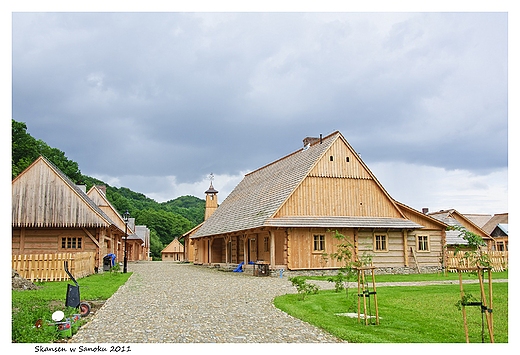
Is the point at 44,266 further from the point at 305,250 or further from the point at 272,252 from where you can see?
the point at 305,250

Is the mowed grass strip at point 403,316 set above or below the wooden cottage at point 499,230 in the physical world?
below

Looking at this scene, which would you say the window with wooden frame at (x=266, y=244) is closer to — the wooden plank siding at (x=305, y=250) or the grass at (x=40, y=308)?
the wooden plank siding at (x=305, y=250)

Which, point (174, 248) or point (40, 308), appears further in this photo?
point (174, 248)

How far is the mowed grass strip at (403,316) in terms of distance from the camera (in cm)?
860

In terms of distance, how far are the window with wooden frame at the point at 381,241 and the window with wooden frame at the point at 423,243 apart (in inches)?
105

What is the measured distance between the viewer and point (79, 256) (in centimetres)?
2223

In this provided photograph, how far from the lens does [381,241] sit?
89.4ft

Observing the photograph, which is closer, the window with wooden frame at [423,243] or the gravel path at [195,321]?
the gravel path at [195,321]

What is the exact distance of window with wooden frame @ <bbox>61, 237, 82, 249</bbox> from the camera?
2700 cm

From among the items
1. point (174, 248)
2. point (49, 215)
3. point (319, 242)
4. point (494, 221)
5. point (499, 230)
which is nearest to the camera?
point (49, 215)

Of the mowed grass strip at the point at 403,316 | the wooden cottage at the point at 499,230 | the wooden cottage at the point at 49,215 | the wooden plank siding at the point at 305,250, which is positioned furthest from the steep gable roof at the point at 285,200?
the wooden cottage at the point at 499,230

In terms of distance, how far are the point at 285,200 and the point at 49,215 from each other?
38.6 ft

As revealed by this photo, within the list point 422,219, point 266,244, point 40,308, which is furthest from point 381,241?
point 40,308

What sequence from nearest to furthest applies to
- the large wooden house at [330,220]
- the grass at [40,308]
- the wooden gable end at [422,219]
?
the grass at [40,308], the large wooden house at [330,220], the wooden gable end at [422,219]
